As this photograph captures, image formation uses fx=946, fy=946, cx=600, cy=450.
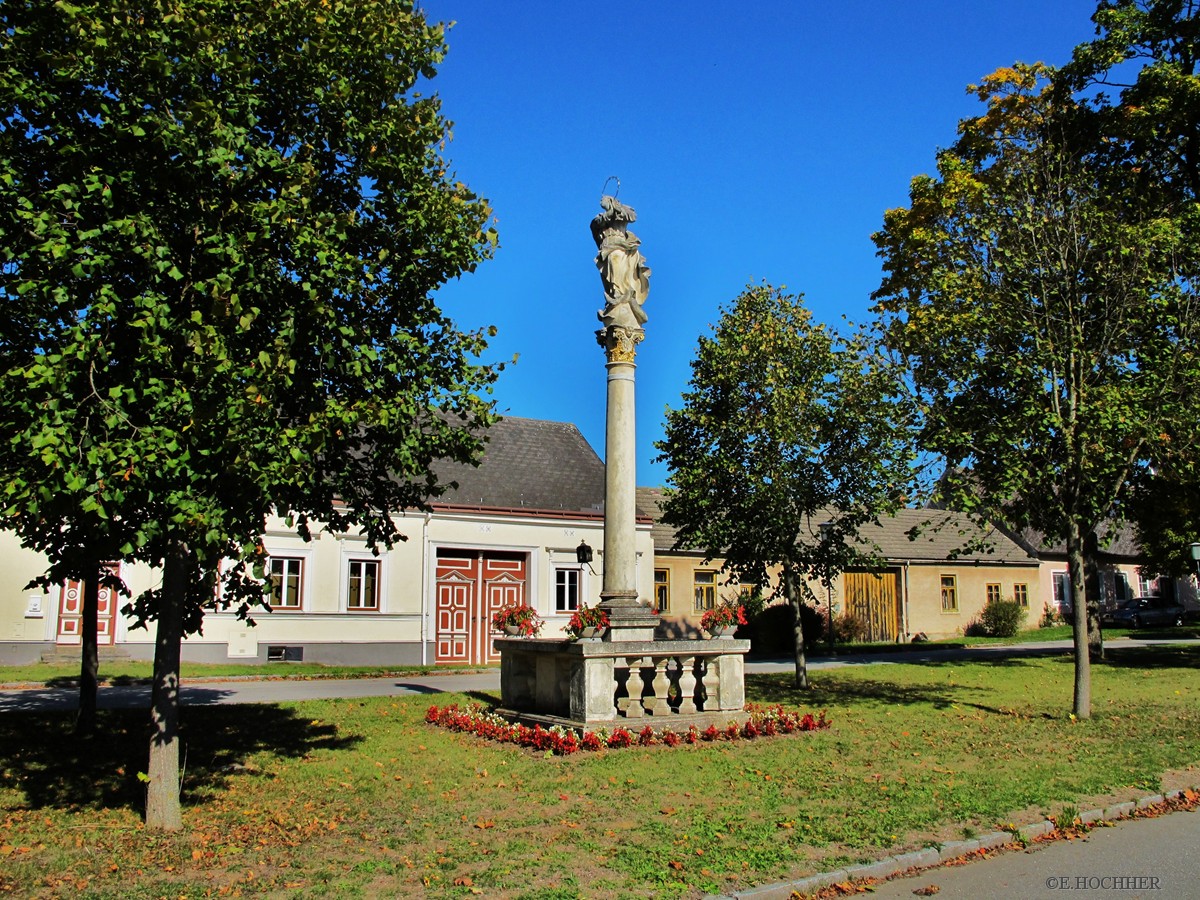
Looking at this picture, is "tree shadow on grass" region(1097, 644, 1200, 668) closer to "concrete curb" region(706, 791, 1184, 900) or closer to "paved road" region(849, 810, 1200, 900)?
"concrete curb" region(706, 791, 1184, 900)

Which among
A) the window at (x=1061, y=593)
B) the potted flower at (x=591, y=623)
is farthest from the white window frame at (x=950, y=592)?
Answer: the potted flower at (x=591, y=623)

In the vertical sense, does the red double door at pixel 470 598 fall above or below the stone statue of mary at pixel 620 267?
below

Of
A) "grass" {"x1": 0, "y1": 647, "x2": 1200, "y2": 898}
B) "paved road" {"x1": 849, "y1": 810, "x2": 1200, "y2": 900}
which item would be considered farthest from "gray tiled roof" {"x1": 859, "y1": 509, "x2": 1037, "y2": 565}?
"paved road" {"x1": 849, "y1": 810, "x2": 1200, "y2": 900}

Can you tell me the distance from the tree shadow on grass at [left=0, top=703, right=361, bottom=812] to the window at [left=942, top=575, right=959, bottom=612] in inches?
1189

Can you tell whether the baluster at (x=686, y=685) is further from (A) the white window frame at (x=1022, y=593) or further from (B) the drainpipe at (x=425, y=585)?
(A) the white window frame at (x=1022, y=593)

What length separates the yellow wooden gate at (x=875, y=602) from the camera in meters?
34.8

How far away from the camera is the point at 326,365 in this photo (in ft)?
24.8

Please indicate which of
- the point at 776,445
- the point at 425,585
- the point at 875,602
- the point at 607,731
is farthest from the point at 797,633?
the point at 875,602

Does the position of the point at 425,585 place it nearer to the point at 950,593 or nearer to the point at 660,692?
the point at 660,692

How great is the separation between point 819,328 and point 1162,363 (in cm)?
563

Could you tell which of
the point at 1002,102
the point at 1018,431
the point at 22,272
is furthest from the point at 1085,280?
the point at 22,272

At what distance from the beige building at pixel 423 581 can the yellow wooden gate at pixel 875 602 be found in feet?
33.5

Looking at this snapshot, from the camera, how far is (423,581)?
2452 centimetres

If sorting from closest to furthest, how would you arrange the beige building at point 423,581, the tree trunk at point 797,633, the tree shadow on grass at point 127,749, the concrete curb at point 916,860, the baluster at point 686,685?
the concrete curb at point 916,860, the tree shadow on grass at point 127,749, the baluster at point 686,685, the tree trunk at point 797,633, the beige building at point 423,581
